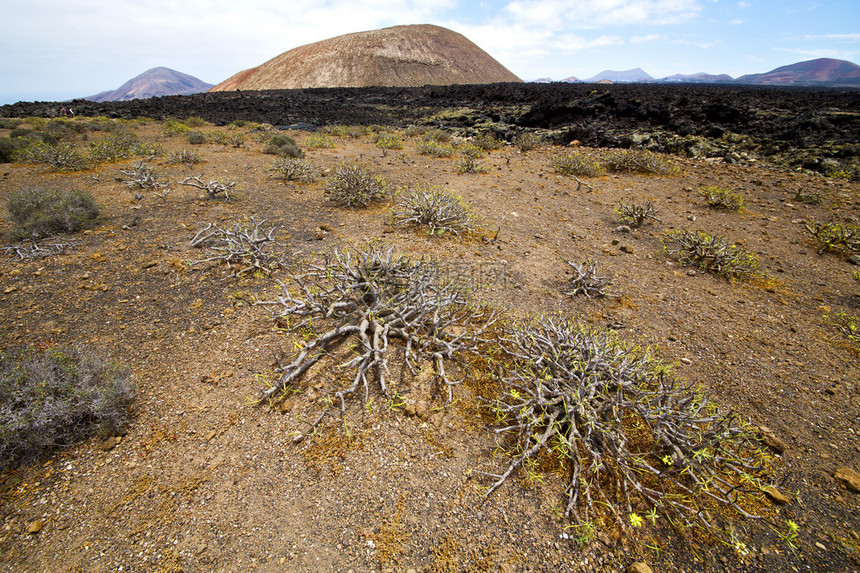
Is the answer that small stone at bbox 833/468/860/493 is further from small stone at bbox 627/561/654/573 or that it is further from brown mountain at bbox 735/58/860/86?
brown mountain at bbox 735/58/860/86

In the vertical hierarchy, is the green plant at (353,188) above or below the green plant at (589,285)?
above

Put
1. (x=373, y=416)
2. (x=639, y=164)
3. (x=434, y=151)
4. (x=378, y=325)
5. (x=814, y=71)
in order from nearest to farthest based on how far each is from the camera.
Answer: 1. (x=373, y=416)
2. (x=378, y=325)
3. (x=639, y=164)
4. (x=434, y=151)
5. (x=814, y=71)

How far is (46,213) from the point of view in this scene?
462cm

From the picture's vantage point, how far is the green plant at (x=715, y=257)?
4.19 metres

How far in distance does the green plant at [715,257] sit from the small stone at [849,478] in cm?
268

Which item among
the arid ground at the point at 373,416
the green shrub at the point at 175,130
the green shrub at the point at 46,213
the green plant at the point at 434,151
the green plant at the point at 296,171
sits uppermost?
the green shrub at the point at 175,130

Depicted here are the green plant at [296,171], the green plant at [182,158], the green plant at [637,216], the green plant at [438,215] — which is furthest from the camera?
the green plant at [182,158]

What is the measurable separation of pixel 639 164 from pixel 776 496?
28.6 feet

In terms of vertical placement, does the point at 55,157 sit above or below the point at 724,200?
above

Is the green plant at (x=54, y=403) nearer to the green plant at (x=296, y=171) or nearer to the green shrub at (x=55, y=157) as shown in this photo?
the green plant at (x=296, y=171)

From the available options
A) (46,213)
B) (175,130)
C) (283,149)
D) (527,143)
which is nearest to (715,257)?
(527,143)

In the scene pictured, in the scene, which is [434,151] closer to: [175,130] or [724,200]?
[724,200]

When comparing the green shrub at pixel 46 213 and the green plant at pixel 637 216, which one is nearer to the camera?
the green shrub at pixel 46 213

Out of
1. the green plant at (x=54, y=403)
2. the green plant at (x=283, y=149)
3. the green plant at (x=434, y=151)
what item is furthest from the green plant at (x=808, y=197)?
the green plant at (x=283, y=149)
